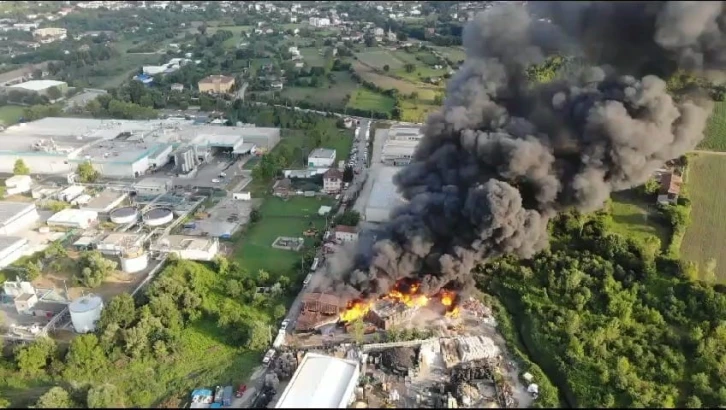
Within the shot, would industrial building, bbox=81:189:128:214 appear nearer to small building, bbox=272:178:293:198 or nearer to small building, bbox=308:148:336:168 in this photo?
small building, bbox=272:178:293:198

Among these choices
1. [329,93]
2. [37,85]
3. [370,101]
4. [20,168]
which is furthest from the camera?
[37,85]

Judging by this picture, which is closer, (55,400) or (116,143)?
(55,400)

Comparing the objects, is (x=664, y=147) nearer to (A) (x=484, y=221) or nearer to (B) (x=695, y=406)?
(A) (x=484, y=221)

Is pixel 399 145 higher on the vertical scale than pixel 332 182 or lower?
higher

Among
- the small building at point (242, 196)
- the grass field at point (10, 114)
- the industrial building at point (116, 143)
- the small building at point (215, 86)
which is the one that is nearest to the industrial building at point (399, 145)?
the industrial building at point (116, 143)

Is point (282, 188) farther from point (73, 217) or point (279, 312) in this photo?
point (279, 312)

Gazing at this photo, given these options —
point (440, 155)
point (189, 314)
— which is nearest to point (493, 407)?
point (440, 155)

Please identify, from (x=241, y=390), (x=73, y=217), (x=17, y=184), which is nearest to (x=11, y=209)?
(x=73, y=217)
